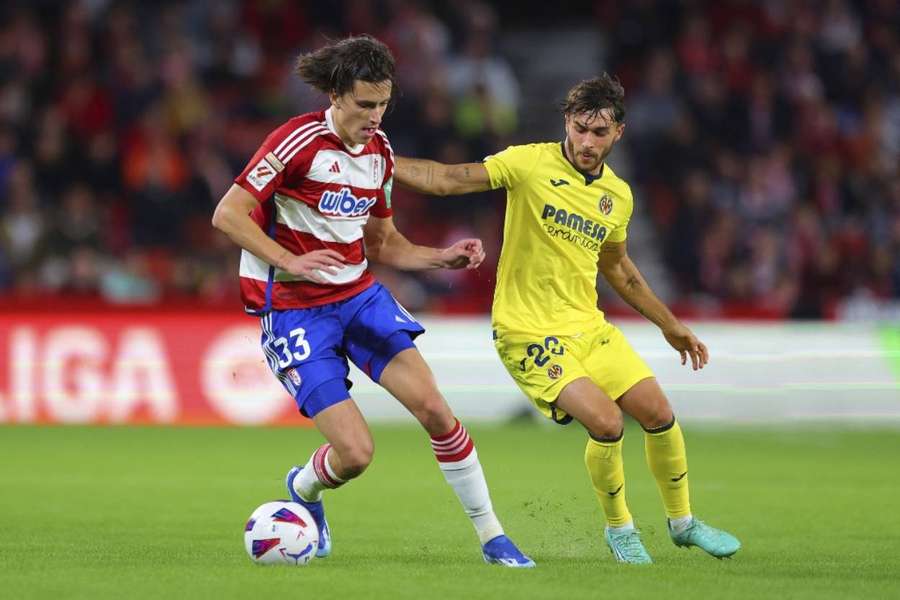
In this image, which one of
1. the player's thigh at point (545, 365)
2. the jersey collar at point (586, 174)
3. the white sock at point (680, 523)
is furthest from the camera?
the jersey collar at point (586, 174)

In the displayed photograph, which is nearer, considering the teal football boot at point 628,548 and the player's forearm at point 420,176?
the teal football boot at point 628,548

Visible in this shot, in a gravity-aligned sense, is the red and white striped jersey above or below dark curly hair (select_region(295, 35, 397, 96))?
below

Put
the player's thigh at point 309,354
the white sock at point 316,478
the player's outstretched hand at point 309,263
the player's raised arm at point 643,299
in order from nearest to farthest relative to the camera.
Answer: the player's outstretched hand at point 309,263
the player's thigh at point 309,354
the white sock at point 316,478
the player's raised arm at point 643,299

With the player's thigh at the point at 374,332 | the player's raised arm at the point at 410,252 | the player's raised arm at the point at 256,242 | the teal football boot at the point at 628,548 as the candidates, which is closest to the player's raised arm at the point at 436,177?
the player's raised arm at the point at 410,252

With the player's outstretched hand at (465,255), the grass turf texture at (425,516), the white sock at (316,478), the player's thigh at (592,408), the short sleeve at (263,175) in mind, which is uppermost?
the short sleeve at (263,175)

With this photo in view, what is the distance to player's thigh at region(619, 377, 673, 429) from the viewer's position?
7.68 m

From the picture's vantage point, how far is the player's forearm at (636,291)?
26.7ft

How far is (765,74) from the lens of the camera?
64.2ft

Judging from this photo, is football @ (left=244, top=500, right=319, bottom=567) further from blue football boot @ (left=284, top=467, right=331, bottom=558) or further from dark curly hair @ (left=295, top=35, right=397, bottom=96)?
dark curly hair @ (left=295, top=35, right=397, bottom=96)

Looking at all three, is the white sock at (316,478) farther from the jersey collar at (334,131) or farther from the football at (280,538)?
the jersey collar at (334,131)

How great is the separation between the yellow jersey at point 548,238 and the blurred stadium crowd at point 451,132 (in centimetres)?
790

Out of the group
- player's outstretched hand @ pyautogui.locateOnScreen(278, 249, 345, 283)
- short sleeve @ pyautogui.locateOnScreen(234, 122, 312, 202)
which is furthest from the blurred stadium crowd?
player's outstretched hand @ pyautogui.locateOnScreen(278, 249, 345, 283)

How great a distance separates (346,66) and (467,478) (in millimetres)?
1908

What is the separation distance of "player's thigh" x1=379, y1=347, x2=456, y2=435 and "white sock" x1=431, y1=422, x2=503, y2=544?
0.06 metres
